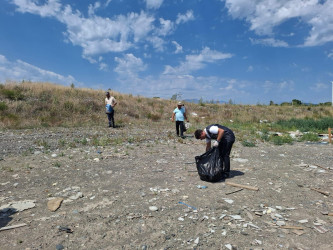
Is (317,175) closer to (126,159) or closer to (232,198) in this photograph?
(232,198)

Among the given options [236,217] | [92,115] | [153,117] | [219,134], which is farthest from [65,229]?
[153,117]

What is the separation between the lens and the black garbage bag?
175 inches

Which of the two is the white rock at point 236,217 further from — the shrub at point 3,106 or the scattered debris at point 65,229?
the shrub at point 3,106

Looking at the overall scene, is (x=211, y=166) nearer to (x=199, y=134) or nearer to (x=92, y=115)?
(x=199, y=134)

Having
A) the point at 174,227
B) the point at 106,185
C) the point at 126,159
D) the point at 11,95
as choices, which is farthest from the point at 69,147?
the point at 11,95

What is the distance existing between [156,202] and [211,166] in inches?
53.7

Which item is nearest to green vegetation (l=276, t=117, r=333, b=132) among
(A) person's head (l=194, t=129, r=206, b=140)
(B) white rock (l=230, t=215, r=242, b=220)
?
(A) person's head (l=194, t=129, r=206, b=140)

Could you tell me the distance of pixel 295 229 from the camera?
2941 mm

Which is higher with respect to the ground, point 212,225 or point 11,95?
point 11,95

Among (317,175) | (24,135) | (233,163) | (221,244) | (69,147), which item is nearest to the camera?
(221,244)

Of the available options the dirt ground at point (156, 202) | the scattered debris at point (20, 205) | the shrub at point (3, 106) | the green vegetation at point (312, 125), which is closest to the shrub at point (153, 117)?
the green vegetation at point (312, 125)

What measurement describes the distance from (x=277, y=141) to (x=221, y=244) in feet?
22.7

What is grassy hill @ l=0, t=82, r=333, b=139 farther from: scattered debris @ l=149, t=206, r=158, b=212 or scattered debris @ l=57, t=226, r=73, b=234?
scattered debris @ l=57, t=226, r=73, b=234

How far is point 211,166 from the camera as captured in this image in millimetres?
4469
